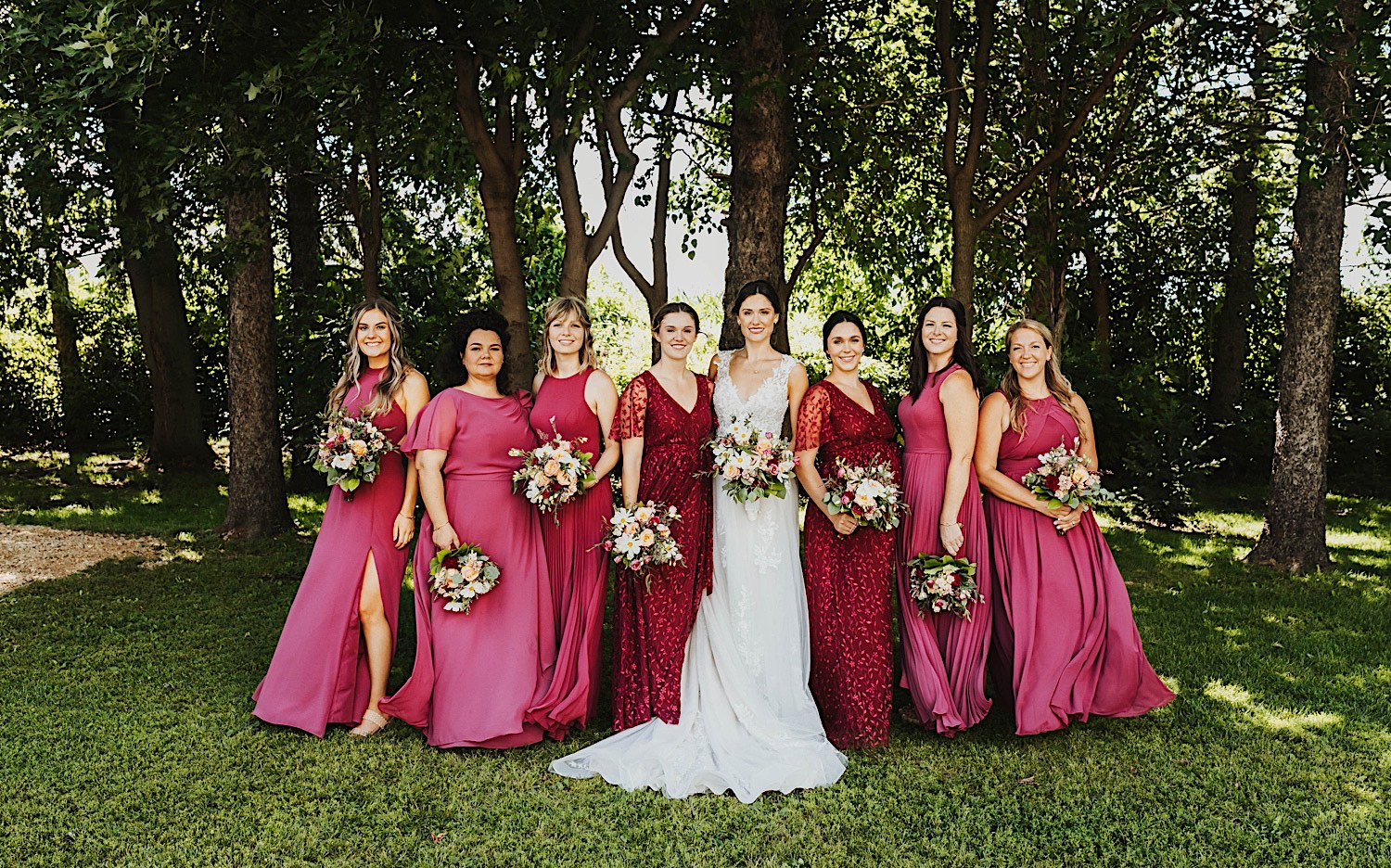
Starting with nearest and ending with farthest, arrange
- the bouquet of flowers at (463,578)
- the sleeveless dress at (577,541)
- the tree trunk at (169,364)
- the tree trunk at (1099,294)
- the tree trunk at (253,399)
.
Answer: the bouquet of flowers at (463,578), the sleeveless dress at (577,541), the tree trunk at (253,399), the tree trunk at (169,364), the tree trunk at (1099,294)

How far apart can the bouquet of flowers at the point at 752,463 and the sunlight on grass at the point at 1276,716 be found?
9.68ft

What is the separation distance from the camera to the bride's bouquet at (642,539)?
5.31 metres

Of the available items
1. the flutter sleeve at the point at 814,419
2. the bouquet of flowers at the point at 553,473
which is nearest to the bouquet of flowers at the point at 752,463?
the flutter sleeve at the point at 814,419

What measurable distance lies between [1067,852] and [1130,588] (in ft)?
18.0

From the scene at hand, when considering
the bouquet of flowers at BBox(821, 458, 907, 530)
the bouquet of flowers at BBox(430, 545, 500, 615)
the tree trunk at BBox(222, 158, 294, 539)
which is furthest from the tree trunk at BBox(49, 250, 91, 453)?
the bouquet of flowers at BBox(821, 458, 907, 530)

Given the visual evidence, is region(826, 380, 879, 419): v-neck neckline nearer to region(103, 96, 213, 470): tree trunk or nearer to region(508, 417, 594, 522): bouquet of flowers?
region(508, 417, 594, 522): bouquet of flowers

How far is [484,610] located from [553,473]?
0.82 m

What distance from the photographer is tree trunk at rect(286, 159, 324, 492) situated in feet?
42.1

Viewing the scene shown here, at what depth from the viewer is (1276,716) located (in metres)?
5.84

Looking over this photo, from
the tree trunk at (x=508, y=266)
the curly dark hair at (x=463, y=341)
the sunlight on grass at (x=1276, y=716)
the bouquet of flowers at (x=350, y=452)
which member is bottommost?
the sunlight on grass at (x=1276, y=716)

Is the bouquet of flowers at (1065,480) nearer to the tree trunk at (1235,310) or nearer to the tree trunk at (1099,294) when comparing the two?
the tree trunk at (1235,310)

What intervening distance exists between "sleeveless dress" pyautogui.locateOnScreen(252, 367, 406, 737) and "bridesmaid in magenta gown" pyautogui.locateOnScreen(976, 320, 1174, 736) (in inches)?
125

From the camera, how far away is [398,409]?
5.76m

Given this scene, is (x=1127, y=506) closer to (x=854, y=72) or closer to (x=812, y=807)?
(x=854, y=72)
